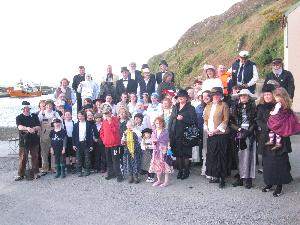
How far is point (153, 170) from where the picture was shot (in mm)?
8523

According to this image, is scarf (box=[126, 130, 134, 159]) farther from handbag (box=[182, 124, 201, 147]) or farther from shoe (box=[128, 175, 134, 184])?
handbag (box=[182, 124, 201, 147])

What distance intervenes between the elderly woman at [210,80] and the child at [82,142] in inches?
107

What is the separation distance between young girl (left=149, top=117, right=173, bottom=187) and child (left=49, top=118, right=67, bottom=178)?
218 cm

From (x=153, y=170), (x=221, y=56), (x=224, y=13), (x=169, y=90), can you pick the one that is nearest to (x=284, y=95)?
(x=153, y=170)

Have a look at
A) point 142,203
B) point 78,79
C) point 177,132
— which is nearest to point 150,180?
point 177,132

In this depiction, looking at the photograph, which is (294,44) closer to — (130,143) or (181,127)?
(181,127)

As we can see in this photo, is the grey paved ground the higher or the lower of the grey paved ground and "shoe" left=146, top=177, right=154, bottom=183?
the lower

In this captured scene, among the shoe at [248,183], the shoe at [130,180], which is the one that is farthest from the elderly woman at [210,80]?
the shoe at [130,180]

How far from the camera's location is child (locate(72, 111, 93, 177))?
31.4ft

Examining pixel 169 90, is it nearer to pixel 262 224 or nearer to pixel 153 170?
pixel 153 170

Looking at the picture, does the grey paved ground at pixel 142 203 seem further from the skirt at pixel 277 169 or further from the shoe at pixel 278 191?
the skirt at pixel 277 169

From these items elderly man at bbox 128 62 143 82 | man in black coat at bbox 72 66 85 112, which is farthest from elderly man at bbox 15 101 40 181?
elderly man at bbox 128 62 143 82

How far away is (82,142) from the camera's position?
9.60 m

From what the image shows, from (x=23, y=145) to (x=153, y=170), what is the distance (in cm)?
310
